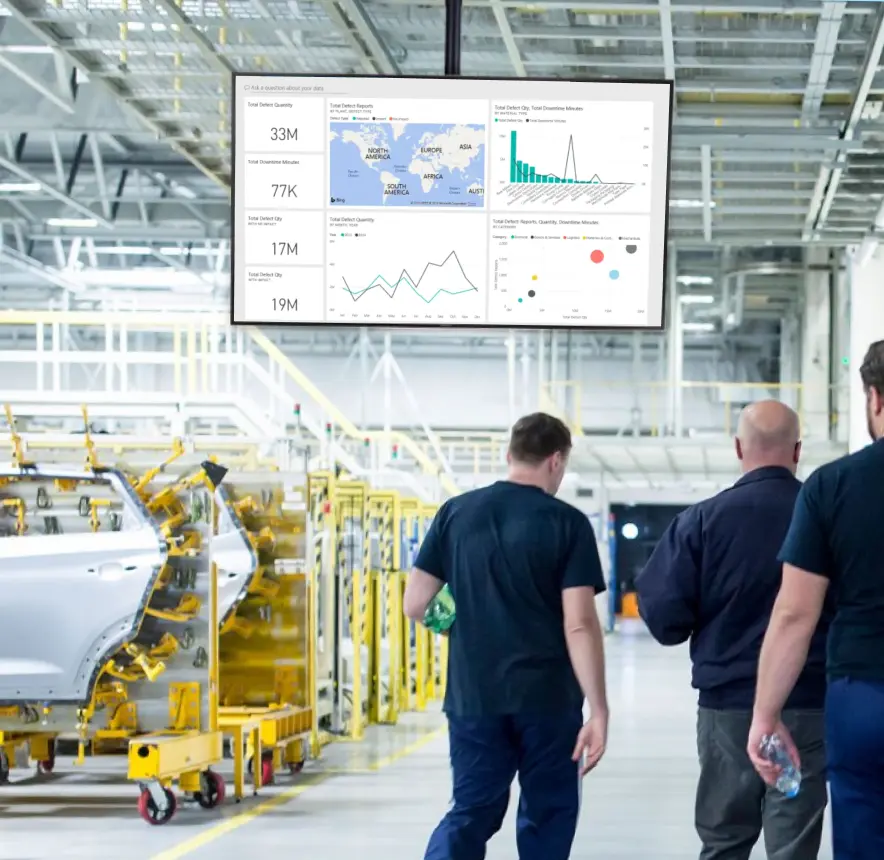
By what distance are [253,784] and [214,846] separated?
2.38 metres

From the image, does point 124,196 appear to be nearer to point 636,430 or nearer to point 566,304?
point 636,430

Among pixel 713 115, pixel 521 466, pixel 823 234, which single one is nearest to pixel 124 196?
pixel 823 234

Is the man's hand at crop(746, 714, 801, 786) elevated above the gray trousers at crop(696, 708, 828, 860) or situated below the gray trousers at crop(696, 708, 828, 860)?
above

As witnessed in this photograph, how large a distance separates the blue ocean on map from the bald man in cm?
213

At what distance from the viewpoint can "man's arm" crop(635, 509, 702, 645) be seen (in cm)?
505

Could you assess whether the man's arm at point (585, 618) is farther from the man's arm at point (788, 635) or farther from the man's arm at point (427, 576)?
the man's arm at point (788, 635)

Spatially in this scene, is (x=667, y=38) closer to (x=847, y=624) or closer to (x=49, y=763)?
(x=49, y=763)

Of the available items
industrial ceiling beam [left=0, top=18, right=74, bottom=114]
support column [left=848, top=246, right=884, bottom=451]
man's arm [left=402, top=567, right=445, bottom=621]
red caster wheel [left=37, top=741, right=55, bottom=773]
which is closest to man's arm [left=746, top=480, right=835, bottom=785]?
man's arm [left=402, top=567, right=445, bottom=621]

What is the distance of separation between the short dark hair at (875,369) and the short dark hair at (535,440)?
57.2 inches

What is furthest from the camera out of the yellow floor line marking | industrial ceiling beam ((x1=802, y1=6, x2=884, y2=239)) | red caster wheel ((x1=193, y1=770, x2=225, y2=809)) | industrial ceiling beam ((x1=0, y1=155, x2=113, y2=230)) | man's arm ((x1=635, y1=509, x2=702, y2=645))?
industrial ceiling beam ((x1=0, y1=155, x2=113, y2=230))

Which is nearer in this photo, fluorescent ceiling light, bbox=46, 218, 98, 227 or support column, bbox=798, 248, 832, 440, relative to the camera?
fluorescent ceiling light, bbox=46, 218, 98, 227

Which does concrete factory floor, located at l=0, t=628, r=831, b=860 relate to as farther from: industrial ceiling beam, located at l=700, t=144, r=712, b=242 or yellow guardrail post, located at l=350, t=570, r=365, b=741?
industrial ceiling beam, located at l=700, t=144, r=712, b=242

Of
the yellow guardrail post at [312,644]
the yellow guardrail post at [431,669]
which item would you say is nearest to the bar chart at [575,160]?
the yellow guardrail post at [312,644]

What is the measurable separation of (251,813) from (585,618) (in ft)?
15.4
